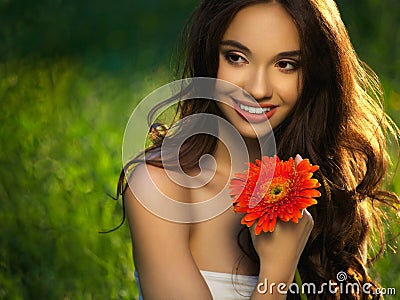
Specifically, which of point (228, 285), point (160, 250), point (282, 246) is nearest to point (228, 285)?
point (228, 285)

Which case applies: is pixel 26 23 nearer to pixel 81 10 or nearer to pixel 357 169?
pixel 81 10

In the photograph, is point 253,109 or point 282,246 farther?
point 253,109

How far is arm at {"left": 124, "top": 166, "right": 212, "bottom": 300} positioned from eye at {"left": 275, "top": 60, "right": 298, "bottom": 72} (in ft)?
1.06

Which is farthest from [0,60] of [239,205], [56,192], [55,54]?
[239,205]

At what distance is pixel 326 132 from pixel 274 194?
495 millimetres

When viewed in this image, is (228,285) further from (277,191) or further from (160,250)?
(277,191)

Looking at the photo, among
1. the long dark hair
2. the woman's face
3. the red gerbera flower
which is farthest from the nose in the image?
the red gerbera flower

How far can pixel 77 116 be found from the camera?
346 cm

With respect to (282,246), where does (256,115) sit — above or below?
above

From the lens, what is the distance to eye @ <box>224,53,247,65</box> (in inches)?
77.5

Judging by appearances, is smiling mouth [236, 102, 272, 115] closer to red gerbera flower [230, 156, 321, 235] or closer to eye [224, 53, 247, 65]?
eye [224, 53, 247, 65]

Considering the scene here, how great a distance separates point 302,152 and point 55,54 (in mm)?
2035

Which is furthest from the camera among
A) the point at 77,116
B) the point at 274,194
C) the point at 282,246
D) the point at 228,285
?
the point at 77,116

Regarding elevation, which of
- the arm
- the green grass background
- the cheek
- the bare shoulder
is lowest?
the green grass background
